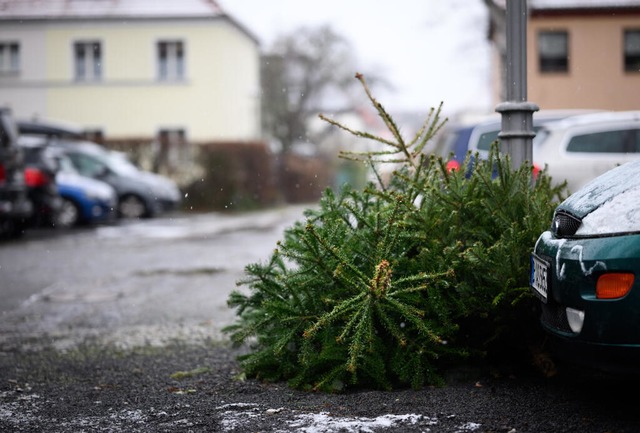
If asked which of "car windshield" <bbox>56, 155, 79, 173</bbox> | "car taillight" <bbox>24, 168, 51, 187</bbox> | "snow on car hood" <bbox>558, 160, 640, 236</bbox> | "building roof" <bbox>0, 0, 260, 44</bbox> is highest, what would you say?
"building roof" <bbox>0, 0, 260, 44</bbox>

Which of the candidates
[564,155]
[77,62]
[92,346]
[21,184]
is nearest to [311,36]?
[77,62]

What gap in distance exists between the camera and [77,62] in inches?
1439

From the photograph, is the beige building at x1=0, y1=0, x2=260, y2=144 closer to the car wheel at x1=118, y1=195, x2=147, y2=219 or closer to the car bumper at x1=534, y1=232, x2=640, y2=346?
the car wheel at x1=118, y1=195, x2=147, y2=219

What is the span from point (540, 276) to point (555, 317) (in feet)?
0.75

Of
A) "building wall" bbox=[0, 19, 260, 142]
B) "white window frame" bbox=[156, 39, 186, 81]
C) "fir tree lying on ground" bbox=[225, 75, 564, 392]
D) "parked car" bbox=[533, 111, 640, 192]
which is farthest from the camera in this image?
"white window frame" bbox=[156, 39, 186, 81]

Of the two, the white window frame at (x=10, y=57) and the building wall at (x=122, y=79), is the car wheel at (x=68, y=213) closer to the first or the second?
the building wall at (x=122, y=79)

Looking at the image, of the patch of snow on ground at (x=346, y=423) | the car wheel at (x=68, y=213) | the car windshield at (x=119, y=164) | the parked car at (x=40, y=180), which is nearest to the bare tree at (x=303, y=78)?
the car windshield at (x=119, y=164)

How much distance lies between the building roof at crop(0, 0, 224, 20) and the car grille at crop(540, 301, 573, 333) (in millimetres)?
33841

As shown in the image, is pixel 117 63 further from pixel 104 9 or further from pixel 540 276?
pixel 540 276

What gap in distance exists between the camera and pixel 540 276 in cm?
408

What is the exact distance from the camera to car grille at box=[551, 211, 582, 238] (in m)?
3.93

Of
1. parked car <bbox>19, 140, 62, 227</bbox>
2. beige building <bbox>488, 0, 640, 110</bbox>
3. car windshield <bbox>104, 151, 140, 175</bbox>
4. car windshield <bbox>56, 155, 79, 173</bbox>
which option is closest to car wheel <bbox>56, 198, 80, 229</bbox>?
car windshield <bbox>56, 155, 79, 173</bbox>

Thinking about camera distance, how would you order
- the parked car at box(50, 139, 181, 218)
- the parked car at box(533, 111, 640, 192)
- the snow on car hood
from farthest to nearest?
the parked car at box(50, 139, 181, 218)
the parked car at box(533, 111, 640, 192)
the snow on car hood

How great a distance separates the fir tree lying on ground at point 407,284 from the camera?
4.42 metres
